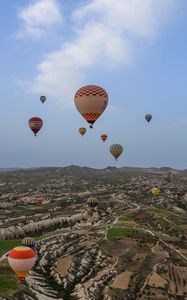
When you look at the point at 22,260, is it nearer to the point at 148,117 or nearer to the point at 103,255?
the point at 103,255

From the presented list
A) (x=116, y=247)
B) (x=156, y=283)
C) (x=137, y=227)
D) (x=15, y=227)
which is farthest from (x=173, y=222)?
(x=156, y=283)

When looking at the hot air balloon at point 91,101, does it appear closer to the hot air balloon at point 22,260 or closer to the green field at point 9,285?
the hot air balloon at point 22,260

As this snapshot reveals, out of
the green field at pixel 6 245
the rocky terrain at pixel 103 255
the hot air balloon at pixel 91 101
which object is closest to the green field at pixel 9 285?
the rocky terrain at pixel 103 255

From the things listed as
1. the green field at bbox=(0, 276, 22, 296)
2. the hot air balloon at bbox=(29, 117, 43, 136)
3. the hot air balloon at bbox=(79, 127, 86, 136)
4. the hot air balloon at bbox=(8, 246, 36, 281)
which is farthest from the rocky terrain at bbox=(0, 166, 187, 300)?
the hot air balloon at bbox=(29, 117, 43, 136)

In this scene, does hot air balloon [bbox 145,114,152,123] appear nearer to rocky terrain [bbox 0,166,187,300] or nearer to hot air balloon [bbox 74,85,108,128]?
rocky terrain [bbox 0,166,187,300]

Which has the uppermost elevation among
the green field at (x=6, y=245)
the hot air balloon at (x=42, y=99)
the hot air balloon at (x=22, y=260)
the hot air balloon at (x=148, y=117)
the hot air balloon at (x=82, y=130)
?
the hot air balloon at (x=42, y=99)

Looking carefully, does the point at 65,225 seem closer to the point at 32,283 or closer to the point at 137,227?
the point at 137,227
